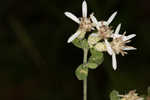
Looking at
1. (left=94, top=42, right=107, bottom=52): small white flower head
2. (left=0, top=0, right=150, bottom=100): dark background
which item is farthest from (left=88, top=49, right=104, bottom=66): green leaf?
(left=0, top=0, right=150, bottom=100): dark background

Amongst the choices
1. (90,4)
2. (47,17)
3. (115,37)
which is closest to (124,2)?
(90,4)

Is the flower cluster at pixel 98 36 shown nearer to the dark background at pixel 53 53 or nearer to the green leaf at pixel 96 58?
the green leaf at pixel 96 58

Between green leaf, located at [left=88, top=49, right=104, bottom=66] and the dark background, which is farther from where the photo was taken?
the dark background

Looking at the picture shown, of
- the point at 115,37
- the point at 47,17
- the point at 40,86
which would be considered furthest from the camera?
the point at 47,17

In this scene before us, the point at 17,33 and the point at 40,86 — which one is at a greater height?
the point at 17,33

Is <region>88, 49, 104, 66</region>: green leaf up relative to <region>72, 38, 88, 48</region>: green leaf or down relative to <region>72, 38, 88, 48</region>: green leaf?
down

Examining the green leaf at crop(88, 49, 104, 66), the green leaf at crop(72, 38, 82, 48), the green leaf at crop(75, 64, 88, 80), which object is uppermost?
the green leaf at crop(72, 38, 82, 48)

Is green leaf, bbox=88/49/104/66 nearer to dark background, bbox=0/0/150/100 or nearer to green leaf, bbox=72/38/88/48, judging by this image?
green leaf, bbox=72/38/88/48

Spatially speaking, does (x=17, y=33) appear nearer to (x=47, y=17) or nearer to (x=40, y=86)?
(x=47, y=17)

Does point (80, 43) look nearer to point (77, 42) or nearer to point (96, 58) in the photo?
point (77, 42)
